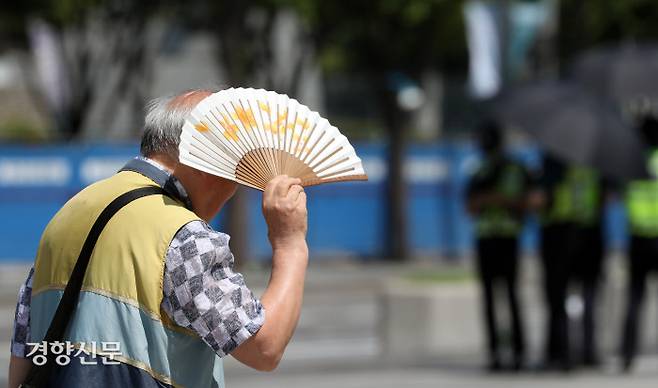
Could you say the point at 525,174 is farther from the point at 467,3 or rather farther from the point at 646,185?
the point at 467,3

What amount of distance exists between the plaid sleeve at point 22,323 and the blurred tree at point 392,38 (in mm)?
17391

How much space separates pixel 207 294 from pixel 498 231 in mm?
7341

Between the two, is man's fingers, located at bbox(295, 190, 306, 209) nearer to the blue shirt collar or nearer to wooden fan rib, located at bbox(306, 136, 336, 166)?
wooden fan rib, located at bbox(306, 136, 336, 166)

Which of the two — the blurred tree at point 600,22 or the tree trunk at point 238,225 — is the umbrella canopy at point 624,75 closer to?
the tree trunk at point 238,225

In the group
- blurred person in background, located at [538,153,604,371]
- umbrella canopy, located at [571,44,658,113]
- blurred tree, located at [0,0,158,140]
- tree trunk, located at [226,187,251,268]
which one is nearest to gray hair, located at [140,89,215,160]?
blurred person in background, located at [538,153,604,371]

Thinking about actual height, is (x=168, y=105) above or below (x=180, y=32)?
below

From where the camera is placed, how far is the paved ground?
33.4 feet

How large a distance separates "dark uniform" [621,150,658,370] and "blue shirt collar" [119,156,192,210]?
7.51m

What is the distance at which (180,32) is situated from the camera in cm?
3044

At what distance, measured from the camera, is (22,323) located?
338 cm

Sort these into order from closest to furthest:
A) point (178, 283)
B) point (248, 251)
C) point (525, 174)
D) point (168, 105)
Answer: point (178, 283), point (168, 105), point (525, 174), point (248, 251)

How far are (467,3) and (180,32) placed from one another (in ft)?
37.1

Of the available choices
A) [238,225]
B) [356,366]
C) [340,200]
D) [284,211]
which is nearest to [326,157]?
[284,211]

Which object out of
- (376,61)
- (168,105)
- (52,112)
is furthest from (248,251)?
(168,105)
